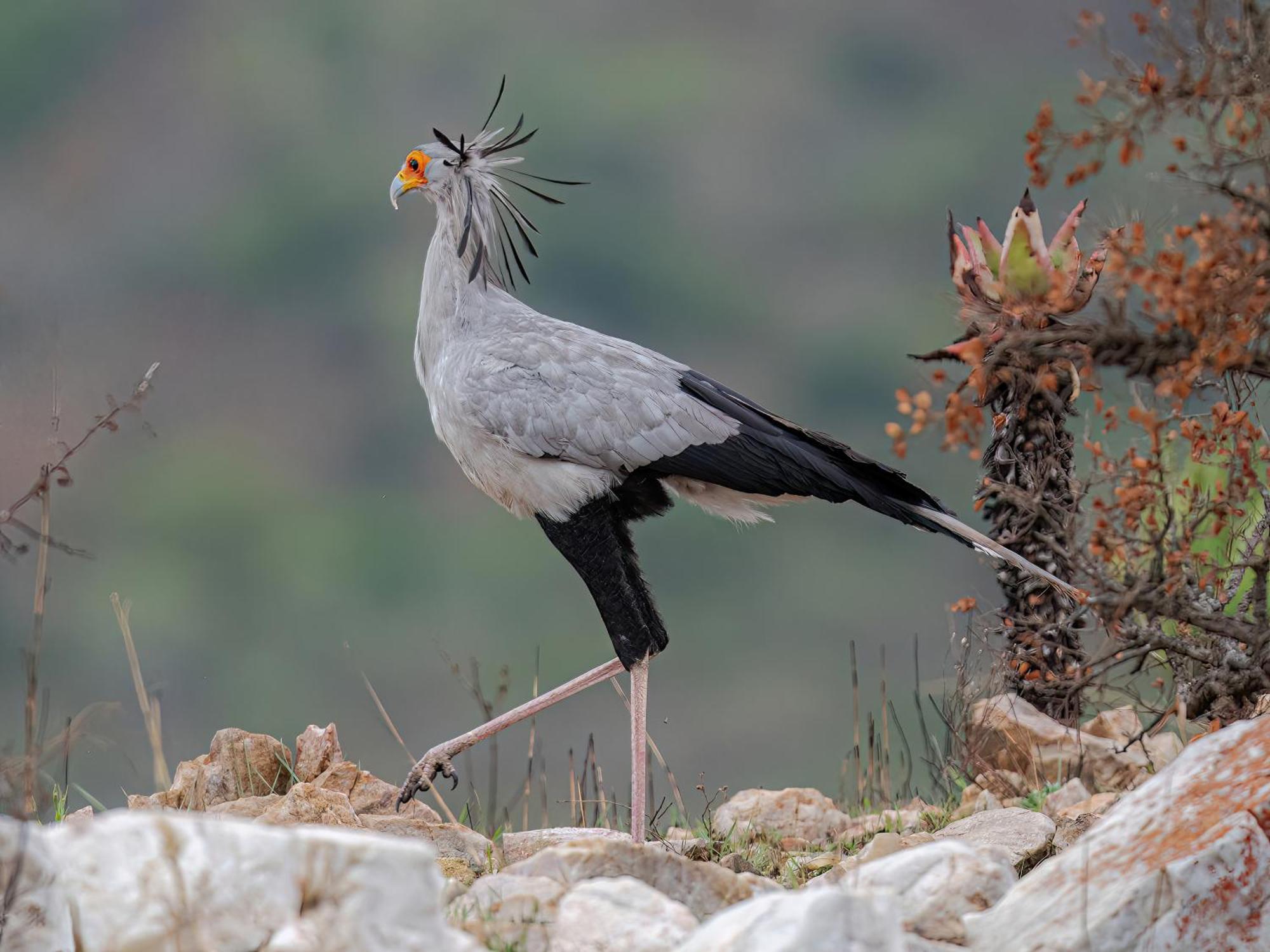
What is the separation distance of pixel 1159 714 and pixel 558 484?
208 cm

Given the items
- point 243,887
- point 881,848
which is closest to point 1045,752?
point 881,848

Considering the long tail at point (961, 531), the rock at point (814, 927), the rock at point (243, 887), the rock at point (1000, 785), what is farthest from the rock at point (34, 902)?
the rock at point (1000, 785)

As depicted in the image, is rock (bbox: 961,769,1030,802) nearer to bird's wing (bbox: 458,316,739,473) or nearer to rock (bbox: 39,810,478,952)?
bird's wing (bbox: 458,316,739,473)

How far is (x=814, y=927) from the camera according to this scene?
2332 mm

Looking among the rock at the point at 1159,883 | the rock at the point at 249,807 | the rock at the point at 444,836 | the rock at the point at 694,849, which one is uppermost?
the rock at the point at 249,807

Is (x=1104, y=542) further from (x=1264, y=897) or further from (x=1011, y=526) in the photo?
(x=1011, y=526)

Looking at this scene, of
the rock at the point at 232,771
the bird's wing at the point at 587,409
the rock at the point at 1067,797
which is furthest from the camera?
the rock at the point at 1067,797

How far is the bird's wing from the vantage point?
494 centimetres

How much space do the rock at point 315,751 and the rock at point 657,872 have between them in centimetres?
185

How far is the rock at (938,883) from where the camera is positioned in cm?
304

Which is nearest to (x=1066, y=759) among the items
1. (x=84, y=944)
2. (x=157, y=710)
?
(x=157, y=710)

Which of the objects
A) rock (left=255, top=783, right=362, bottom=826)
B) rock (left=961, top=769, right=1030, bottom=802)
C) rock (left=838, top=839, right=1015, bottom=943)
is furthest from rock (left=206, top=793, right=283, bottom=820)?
rock (left=961, top=769, right=1030, bottom=802)

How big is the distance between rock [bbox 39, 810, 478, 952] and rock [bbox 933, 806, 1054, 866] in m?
2.00

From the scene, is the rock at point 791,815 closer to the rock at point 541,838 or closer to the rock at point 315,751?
the rock at point 541,838
